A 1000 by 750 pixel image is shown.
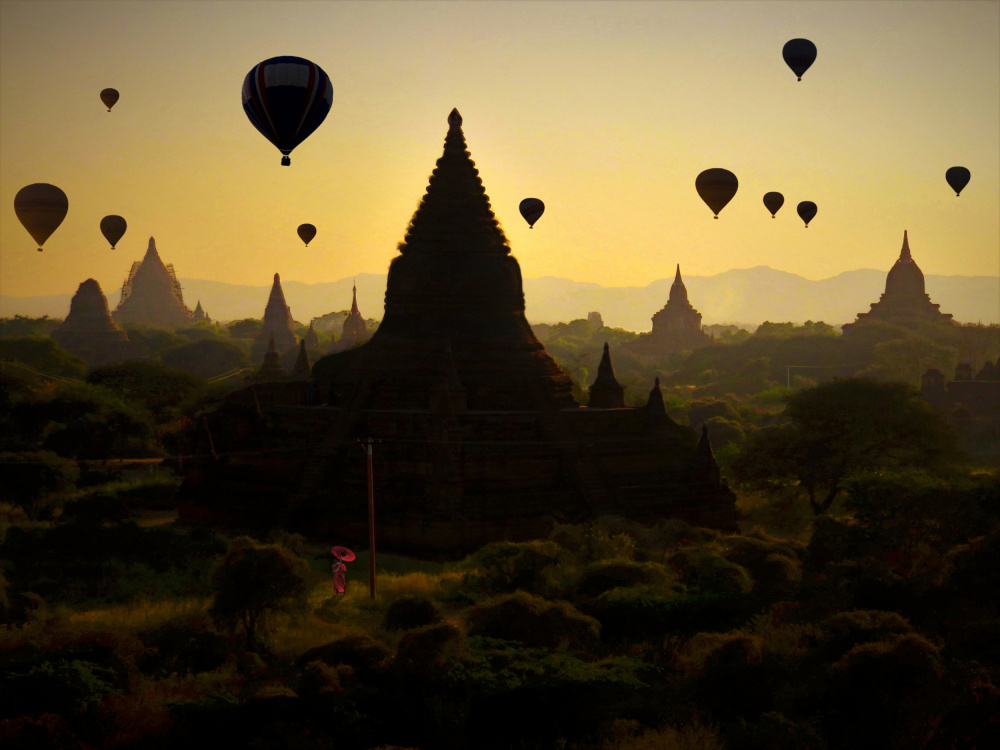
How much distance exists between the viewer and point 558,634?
17266mm

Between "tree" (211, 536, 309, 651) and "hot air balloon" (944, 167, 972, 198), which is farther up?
"hot air balloon" (944, 167, 972, 198)

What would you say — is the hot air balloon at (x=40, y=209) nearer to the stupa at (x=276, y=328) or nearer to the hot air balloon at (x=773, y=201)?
the hot air balloon at (x=773, y=201)

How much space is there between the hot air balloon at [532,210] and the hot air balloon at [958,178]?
2028 cm

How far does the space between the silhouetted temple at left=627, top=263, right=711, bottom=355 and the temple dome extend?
22.6m

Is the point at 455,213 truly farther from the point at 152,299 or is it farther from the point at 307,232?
the point at 152,299

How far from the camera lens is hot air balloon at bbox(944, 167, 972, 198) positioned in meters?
51.7

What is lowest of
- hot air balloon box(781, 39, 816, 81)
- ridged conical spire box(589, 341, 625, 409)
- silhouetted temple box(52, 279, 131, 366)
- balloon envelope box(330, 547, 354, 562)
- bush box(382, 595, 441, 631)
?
bush box(382, 595, 441, 631)

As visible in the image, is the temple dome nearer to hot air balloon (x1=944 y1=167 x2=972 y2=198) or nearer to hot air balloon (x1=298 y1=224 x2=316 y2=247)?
hot air balloon (x1=944 y1=167 x2=972 y2=198)

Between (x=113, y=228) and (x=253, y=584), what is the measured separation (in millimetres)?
41562

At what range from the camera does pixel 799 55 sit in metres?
43.5

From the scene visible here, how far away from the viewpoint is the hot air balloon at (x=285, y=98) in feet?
98.5

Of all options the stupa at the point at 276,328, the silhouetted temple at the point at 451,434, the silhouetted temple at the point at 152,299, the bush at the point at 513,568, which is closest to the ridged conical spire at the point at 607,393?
the silhouetted temple at the point at 451,434

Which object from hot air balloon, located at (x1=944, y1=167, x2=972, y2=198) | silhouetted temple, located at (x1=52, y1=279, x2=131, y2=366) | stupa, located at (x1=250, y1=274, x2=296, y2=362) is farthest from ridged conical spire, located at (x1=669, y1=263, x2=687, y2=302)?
hot air balloon, located at (x1=944, y1=167, x2=972, y2=198)

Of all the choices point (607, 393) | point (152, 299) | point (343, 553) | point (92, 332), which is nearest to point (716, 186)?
point (607, 393)
